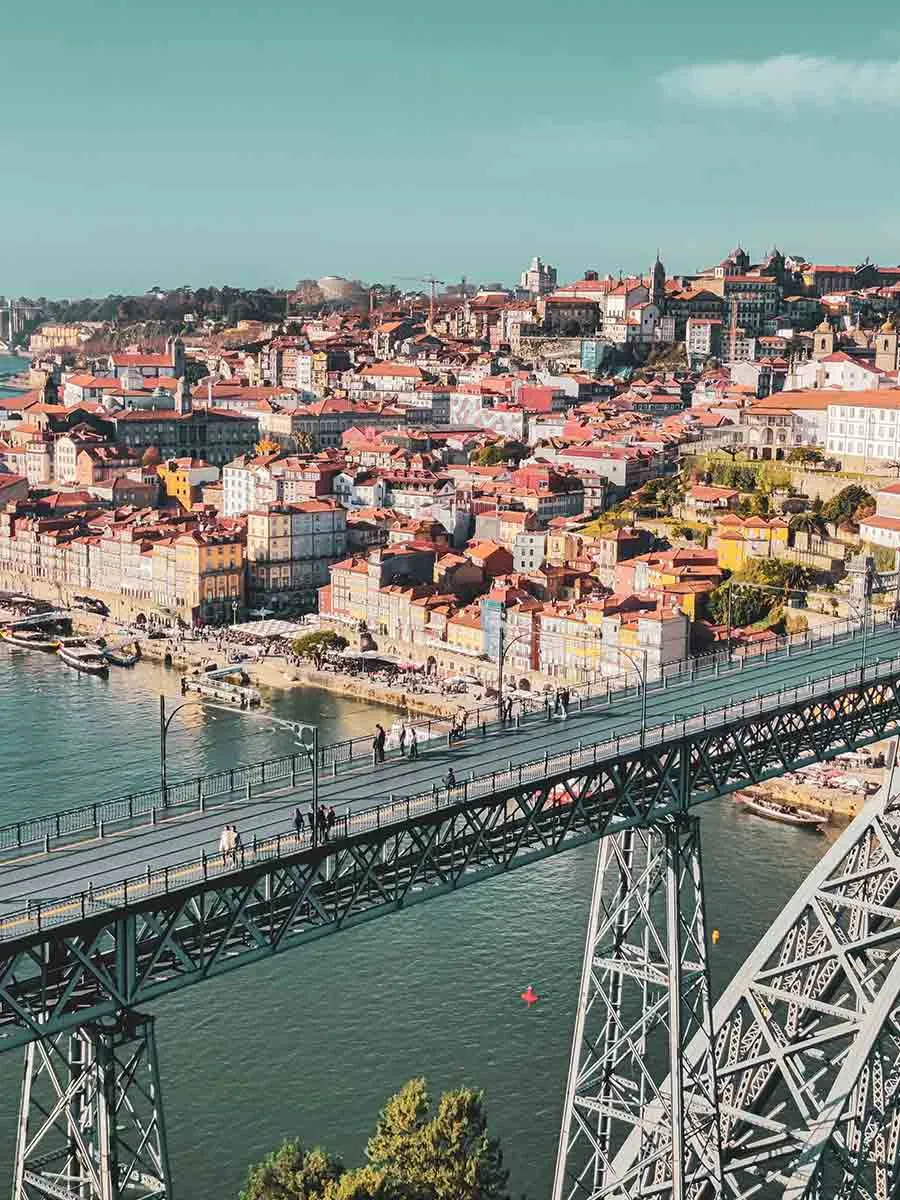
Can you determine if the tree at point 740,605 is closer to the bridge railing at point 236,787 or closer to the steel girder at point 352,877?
the bridge railing at point 236,787

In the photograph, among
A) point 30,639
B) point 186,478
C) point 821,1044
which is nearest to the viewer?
point 821,1044

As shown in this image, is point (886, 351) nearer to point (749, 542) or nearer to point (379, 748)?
point (749, 542)

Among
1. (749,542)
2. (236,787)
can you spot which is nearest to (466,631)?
(749,542)

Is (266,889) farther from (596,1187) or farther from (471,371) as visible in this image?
(471,371)

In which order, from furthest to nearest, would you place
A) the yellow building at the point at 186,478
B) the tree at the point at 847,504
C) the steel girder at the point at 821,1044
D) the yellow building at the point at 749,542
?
the yellow building at the point at 186,478 → the tree at the point at 847,504 → the yellow building at the point at 749,542 → the steel girder at the point at 821,1044

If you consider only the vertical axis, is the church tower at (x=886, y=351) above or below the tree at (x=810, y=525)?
above

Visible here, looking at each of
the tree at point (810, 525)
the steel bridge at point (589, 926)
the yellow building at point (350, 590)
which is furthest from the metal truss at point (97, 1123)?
the yellow building at point (350, 590)
